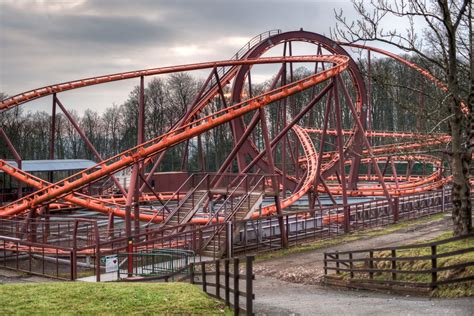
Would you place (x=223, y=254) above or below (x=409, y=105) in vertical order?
below

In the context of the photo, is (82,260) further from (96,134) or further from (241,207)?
(96,134)

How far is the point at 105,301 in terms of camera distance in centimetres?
934

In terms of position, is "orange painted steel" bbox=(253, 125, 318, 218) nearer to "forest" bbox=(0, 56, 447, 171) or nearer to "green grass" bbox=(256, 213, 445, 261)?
"green grass" bbox=(256, 213, 445, 261)

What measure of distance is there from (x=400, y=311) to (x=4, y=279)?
40.4 ft

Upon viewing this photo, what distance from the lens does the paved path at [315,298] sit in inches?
400

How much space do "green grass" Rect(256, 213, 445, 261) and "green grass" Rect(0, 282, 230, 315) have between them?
10275 mm

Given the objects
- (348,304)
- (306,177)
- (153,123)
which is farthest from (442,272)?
(153,123)

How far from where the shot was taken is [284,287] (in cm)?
1526

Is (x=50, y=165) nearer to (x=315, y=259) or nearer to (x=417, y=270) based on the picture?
(x=315, y=259)

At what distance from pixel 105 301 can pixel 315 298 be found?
207 inches

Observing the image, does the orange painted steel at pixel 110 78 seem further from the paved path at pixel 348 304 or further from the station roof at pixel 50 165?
the paved path at pixel 348 304

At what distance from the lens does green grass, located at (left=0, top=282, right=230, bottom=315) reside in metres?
8.84

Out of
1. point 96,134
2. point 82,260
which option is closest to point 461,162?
point 82,260

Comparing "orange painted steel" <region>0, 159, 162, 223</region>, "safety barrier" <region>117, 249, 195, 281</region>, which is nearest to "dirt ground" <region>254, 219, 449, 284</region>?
"safety barrier" <region>117, 249, 195, 281</region>
